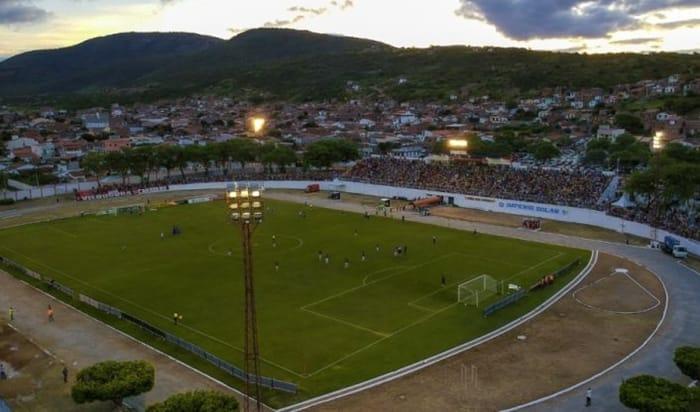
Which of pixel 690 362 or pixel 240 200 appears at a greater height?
pixel 240 200

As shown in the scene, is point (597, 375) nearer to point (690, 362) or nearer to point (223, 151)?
point (690, 362)

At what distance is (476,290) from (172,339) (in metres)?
20.3

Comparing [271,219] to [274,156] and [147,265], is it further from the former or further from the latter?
[274,156]

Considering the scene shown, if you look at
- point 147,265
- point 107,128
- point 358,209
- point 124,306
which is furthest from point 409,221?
point 107,128

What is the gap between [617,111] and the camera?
15425 centimetres

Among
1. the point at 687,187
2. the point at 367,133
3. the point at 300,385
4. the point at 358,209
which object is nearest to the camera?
the point at 300,385

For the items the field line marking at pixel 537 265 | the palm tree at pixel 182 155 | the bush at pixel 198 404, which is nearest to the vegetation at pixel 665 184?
the field line marking at pixel 537 265

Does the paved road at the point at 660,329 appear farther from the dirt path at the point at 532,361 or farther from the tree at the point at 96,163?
the tree at the point at 96,163

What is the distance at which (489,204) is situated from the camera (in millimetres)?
71688

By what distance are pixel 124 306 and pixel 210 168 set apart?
251ft

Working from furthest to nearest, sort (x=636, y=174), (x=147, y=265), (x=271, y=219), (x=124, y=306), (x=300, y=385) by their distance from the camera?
(x=271, y=219)
(x=636, y=174)
(x=147, y=265)
(x=124, y=306)
(x=300, y=385)

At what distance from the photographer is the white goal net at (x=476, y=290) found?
39.8 meters

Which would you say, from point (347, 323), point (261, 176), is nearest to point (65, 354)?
point (347, 323)

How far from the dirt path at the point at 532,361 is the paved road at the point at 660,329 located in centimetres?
80
